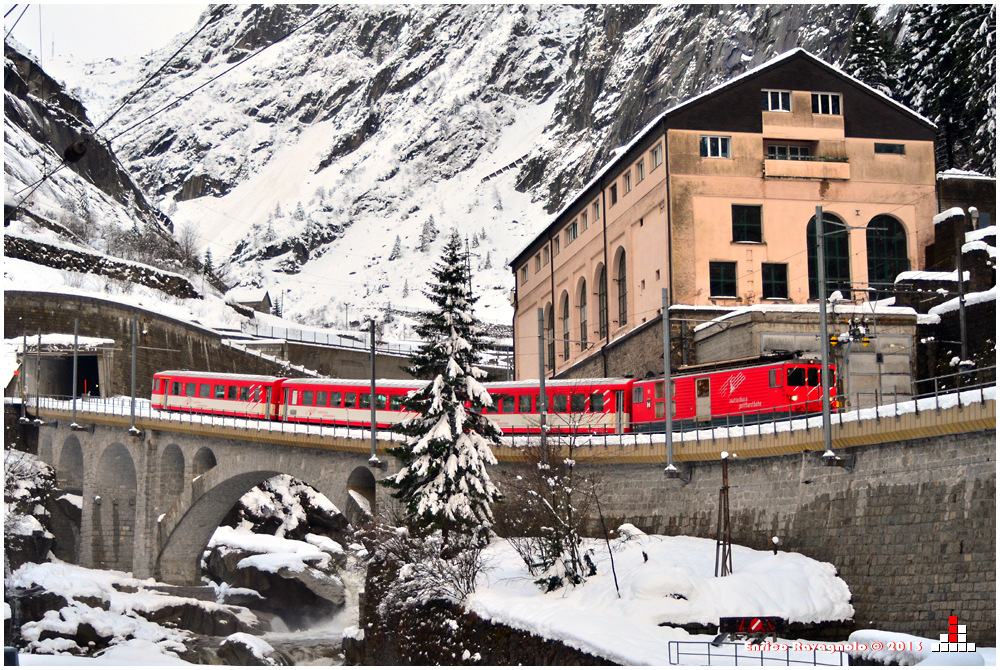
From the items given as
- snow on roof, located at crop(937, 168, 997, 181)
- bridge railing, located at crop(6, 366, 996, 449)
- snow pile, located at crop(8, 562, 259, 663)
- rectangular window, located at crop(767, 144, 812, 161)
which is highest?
rectangular window, located at crop(767, 144, 812, 161)

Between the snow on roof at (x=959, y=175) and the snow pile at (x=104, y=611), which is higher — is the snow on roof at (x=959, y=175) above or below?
above

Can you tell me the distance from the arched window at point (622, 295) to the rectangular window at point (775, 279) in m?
8.69

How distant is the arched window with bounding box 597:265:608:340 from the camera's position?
61731 millimetres

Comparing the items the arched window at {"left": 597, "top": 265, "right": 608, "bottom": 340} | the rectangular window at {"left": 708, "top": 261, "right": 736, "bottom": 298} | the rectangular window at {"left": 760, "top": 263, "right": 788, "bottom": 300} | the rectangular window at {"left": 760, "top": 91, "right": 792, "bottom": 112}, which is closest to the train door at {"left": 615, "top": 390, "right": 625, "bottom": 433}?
the rectangular window at {"left": 708, "top": 261, "right": 736, "bottom": 298}

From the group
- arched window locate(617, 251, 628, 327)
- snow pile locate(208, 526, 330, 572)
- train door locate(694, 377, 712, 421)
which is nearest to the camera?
train door locate(694, 377, 712, 421)

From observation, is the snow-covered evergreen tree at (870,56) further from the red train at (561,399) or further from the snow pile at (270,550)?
the snow pile at (270,550)

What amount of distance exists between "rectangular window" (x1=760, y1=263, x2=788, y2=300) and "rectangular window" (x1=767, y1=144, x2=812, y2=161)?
4940mm

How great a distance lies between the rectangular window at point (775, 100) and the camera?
52938 mm

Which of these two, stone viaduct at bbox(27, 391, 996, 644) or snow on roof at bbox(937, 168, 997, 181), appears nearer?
stone viaduct at bbox(27, 391, 996, 644)

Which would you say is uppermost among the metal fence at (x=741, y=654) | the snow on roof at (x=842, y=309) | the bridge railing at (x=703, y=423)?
the snow on roof at (x=842, y=309)

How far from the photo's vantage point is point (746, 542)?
1419 inches

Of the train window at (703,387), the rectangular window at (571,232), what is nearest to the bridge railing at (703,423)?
the train window at (703,387)

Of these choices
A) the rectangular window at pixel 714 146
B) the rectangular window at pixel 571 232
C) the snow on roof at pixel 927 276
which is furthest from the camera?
the rectangular window at pixel 571 232

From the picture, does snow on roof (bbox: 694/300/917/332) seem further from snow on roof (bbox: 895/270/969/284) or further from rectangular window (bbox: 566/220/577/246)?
rectangular window (bbox: 566/220/577/246)
